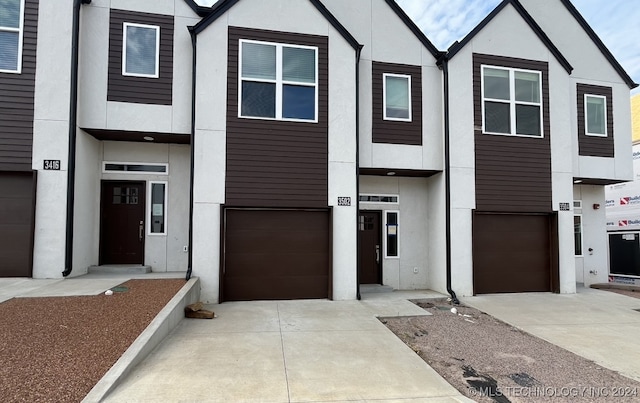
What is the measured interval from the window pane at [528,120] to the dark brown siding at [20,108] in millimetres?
11469

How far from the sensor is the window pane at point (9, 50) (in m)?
7.32

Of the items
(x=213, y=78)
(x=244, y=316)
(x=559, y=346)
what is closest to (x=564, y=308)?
(x=559, y=346)

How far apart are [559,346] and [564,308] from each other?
2.89 metres

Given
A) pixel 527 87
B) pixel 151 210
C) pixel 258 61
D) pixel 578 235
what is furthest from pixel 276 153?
pixel 578 235

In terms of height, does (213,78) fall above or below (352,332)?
above

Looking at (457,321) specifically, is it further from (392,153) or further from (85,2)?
(85,2)

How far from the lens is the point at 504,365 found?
4645 mm

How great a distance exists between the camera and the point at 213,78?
7.76 meters

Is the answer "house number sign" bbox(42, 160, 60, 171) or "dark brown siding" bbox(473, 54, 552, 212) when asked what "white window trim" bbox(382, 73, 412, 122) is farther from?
"house number sign" bbox(42, 160, 60, 171)

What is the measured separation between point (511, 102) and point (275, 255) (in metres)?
7.27

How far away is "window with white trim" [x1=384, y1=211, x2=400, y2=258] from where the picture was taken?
9594 millimetres

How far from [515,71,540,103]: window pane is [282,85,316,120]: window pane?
5.56 meters

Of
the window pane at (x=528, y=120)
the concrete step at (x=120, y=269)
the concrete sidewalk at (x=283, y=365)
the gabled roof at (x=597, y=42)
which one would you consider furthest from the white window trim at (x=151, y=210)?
the gabled roof at (x=597, y=42)

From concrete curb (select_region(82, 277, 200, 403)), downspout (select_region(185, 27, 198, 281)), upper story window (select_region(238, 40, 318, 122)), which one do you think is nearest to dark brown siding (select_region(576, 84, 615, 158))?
upper story window (select_region(238, 40, 318, 122))
